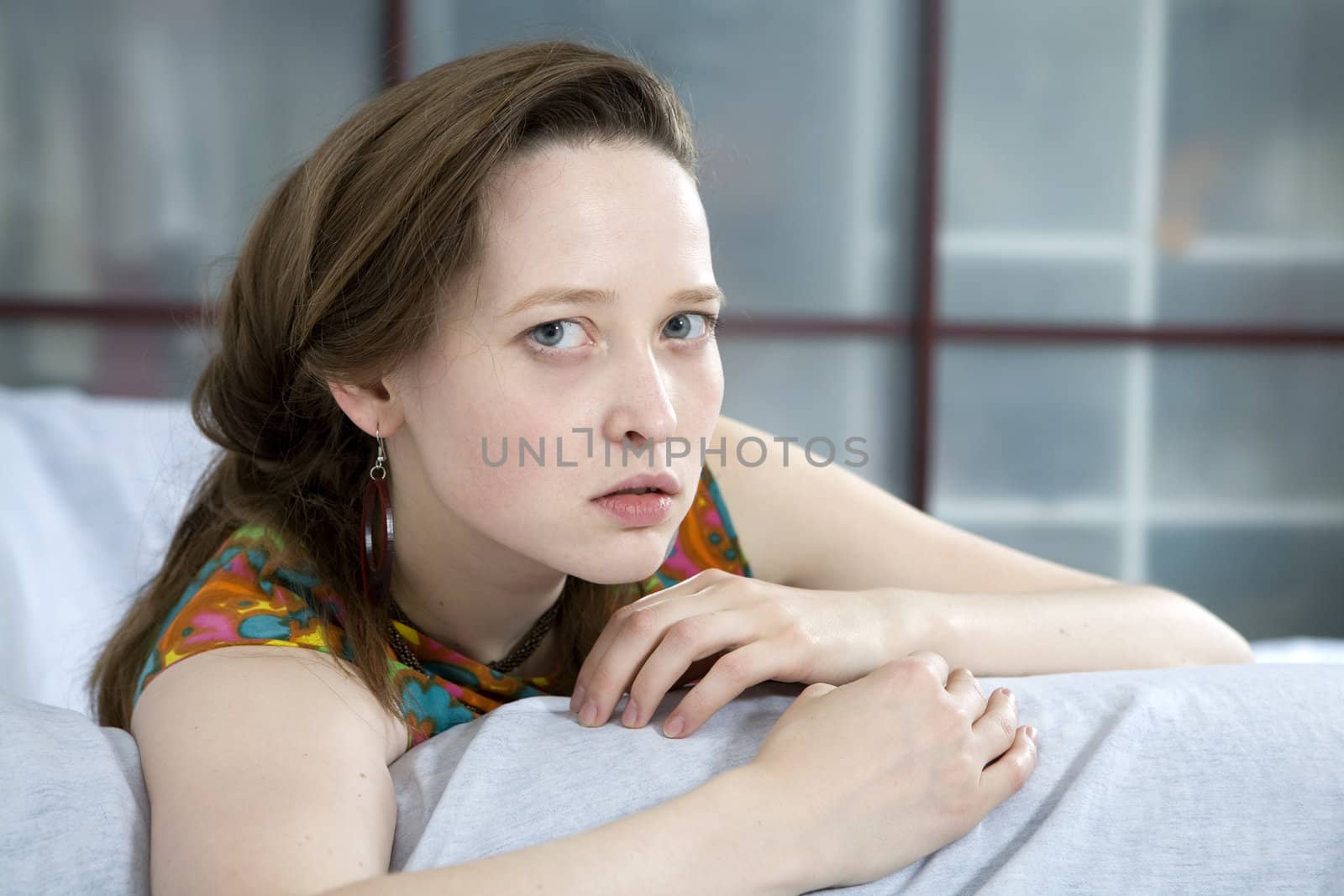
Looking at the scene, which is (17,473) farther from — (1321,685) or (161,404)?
(1321,685)

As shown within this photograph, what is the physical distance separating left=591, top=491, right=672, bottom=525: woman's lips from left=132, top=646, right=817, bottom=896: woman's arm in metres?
0.25

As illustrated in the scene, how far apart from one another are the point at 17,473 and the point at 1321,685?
1615 millimetres

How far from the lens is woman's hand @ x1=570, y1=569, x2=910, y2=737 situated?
0.79 meters

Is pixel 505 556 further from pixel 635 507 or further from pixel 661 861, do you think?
pixel 661 861

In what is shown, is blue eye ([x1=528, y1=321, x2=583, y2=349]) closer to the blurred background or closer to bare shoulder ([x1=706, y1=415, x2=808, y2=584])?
bare shoulder ([x1=706, y1=415, x2=808, y2=584])

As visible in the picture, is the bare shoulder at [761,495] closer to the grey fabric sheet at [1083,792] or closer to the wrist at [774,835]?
the grey fabric sheet at [1083,792]

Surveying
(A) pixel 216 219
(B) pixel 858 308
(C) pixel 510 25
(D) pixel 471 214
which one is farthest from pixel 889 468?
(D) pixel 471 214

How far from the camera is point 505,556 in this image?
1.06m

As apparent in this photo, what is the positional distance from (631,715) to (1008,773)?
25cm

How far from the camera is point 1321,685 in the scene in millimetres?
788

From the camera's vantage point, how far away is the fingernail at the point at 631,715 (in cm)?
77

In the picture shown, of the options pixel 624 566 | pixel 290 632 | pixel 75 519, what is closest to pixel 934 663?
pixel 624 566

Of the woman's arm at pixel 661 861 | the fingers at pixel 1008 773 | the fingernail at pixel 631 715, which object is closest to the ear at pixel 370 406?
the fingernail at pixel 631 715

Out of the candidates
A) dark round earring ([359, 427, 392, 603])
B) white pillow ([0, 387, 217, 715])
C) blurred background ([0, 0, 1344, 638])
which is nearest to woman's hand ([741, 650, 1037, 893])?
dark round earring ([359, 427, 392, 603])
